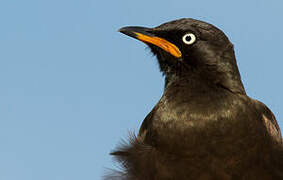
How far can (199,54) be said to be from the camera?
6594 millimetres

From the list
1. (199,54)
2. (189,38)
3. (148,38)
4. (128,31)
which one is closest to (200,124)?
(199,54)

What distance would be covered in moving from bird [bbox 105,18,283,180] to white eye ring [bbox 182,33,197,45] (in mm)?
14

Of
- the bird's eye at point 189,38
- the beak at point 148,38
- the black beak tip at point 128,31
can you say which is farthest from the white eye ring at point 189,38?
the black beak tip at point 128,31

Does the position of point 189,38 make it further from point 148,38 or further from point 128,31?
point 128,31

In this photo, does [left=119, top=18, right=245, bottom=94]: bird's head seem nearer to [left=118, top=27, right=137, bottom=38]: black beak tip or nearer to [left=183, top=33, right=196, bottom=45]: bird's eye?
[left=183, top=33, right=196, bottom=45]: bird's eye

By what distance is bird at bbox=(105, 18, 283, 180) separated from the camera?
5.89 m

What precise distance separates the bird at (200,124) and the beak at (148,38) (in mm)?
16

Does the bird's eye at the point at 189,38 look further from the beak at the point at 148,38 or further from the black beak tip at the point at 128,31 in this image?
the black beak tip at the point at 128,31

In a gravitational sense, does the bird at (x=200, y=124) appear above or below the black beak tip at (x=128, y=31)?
below

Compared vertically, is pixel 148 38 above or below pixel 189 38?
above

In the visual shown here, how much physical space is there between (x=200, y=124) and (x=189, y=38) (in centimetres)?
Answer: 137

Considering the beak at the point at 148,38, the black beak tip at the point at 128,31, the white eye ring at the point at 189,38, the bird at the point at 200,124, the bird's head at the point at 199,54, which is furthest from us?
the black beak tip at the point at 128,31

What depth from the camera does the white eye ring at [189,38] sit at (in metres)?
6.64

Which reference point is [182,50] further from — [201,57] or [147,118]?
[147,118]
